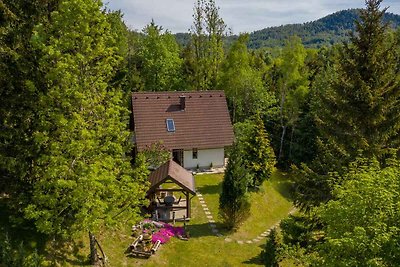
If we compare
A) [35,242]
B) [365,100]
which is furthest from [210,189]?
[35,242]

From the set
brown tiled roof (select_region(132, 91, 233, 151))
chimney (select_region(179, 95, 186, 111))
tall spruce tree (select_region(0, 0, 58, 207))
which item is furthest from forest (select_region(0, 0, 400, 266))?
chimney (select_region(179, 95, 186, 111))

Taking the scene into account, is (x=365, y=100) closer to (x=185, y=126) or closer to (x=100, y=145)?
(x=100, y=145)

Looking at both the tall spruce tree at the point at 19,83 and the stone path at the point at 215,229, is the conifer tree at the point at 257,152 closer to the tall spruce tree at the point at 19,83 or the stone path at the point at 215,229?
the stone path at the point at 215,229

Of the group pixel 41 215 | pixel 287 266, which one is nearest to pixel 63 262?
pixel 41 215

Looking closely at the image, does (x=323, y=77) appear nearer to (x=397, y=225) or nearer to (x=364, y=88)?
(x=364, y=88)

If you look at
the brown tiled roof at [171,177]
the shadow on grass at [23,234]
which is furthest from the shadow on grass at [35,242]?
the brown tiled roof at [171,177]
